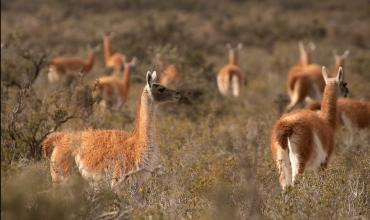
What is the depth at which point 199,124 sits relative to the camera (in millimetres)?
12531

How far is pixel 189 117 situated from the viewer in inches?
525

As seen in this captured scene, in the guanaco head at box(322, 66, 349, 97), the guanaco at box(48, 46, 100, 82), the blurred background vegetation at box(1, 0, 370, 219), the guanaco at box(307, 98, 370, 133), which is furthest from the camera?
the guanaco at box(48, 46, 100, 82)

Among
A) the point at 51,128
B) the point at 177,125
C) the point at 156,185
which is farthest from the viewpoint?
the point at 177,125

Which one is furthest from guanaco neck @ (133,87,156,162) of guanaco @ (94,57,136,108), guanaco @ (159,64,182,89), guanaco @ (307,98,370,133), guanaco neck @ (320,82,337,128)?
guanaco @ (159,64,182,89)

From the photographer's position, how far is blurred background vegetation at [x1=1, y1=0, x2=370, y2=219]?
5109 millimetres

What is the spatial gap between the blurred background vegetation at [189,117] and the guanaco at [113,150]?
0.28 metres

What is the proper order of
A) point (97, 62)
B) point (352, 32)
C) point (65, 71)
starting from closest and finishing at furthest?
1. point (65, 71)
2. point (97, 62)
3. point (352, 32)

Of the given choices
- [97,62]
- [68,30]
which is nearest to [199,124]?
[97,62]

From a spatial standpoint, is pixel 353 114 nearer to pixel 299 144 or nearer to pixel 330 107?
pixel 330 107

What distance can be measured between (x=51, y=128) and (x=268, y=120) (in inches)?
188

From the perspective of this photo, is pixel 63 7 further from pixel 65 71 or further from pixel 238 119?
pixel 238 119

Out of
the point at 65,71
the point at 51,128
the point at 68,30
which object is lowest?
the point at 51,128

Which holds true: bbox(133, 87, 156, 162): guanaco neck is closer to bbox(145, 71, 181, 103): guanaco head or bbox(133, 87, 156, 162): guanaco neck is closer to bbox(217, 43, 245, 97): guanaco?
bbox(145, 71, 181, 103): guanaco head

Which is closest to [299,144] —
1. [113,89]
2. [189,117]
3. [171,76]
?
[189,117]
